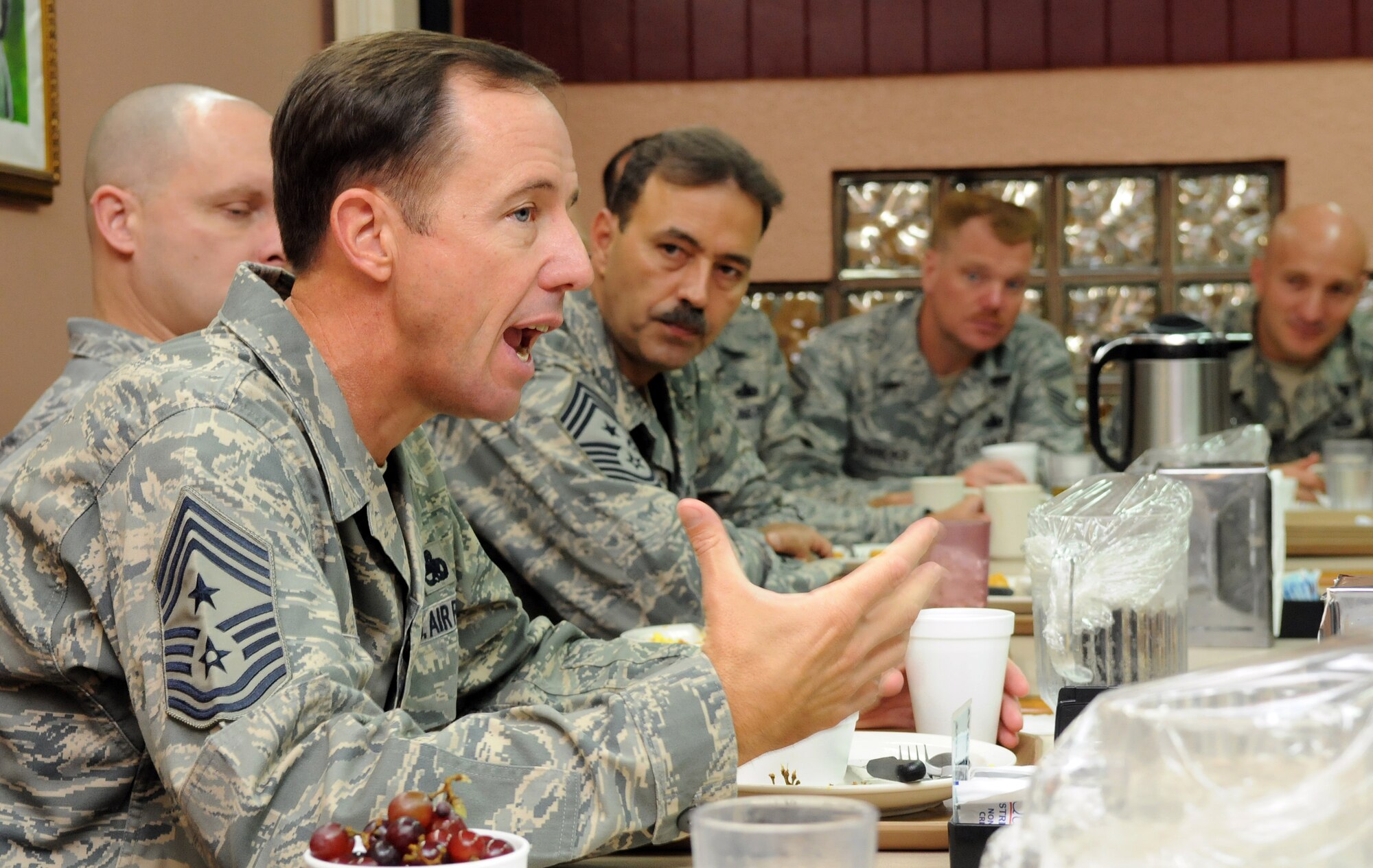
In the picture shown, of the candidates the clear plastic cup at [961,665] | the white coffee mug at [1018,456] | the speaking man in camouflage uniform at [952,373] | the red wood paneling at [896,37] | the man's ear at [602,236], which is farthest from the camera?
the red wood paneling at [896,37]

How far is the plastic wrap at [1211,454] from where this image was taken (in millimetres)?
1701

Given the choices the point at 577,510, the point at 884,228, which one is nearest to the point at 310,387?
the point at 577,510

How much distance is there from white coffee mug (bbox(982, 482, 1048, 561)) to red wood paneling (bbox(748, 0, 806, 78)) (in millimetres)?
2874

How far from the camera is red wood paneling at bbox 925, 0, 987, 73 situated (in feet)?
16.7

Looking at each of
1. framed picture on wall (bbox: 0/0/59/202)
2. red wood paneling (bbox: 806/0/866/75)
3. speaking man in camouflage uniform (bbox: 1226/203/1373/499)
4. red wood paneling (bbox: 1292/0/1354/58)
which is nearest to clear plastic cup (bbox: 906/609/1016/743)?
framed picture on wall (bbox: 0/0/59/202)

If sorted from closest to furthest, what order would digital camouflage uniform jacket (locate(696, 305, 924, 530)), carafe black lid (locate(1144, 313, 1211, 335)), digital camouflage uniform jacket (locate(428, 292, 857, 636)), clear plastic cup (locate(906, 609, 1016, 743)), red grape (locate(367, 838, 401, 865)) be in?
1. red grape (locate(367, 838, 401, 865))
2. clear plastic cup (locate(906, 609, 1016, 743))
3. digital camouflage uniform jacket (locate(428, 292, 857, 636))
4. carafe black lid (locate(1144, 313, 1211, 335))
5. digital camouflage uniform jacket (locate(696, 305, 924, 530))

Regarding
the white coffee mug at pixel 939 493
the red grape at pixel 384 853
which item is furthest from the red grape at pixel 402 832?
the white coffee mug at pixel 939 493

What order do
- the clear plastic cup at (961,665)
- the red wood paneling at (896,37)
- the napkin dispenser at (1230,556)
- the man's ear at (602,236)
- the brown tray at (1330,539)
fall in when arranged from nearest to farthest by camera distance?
1. the clear plastic cup at (961,665)
2. the napkin dispenser at (1230,556)
3. the man's ear at (602,236)
4. the brown tray at (1330,539)
5. the red wood paneling at (896,37)

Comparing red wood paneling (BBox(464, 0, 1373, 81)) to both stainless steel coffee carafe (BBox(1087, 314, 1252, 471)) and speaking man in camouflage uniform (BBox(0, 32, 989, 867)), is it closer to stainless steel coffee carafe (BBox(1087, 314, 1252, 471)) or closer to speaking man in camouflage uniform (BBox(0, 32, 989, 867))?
stainless steel coffee carafe (BBox(1087, 314, 1252, 471))

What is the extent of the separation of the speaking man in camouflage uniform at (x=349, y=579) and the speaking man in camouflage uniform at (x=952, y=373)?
2.58 metres

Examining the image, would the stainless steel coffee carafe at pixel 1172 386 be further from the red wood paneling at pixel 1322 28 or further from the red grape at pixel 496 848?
the red wood paneling at pixel 1322 28

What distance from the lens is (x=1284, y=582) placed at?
1872 mm

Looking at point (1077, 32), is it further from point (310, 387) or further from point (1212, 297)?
point (310, 387)

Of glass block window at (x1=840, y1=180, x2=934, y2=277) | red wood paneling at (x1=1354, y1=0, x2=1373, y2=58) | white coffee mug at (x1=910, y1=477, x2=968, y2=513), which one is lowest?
white coffee mug at (x1=910, y1=477, x2=968, y2=513)
